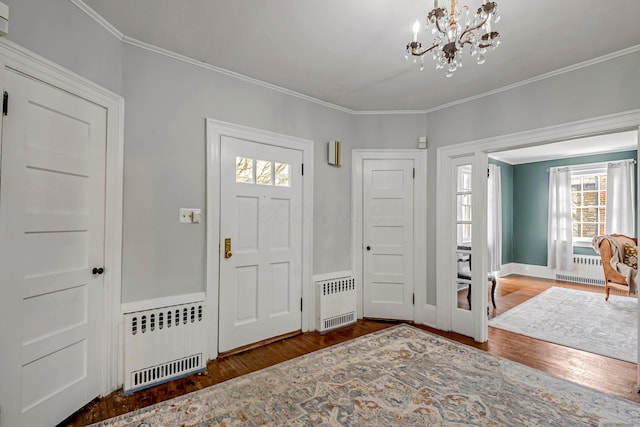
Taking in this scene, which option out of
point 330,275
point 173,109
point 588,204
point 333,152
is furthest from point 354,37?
→ point 588,204

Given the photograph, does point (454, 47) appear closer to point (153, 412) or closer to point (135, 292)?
point (135, 292)

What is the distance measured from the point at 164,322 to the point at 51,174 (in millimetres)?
1270

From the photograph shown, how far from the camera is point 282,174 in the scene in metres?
3.16

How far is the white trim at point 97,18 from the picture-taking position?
1.86 metres

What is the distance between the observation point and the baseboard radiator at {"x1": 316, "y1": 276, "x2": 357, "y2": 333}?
130 inches

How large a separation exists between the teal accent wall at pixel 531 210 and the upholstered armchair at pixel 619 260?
5.32ft

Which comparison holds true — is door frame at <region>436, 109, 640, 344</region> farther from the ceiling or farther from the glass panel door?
the ceiling

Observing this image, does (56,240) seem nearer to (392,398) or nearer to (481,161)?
(392,398)

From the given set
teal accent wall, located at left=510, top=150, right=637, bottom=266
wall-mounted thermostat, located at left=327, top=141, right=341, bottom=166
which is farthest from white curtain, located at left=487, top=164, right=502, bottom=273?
wall-mounted thermostat, located at left=327, top=141, right=341, bottom=166

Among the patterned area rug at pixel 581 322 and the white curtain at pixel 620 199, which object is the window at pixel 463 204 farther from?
the white curtain at pixel 620 199

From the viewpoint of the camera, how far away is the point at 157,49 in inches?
93.3

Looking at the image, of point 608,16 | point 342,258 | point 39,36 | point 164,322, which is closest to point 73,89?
point 39,36

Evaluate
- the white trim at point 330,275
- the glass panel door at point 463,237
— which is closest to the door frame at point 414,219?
the white trim at point 330,275

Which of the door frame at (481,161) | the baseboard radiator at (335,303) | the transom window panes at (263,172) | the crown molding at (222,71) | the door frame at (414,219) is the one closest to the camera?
the crown molding at (222,71)
